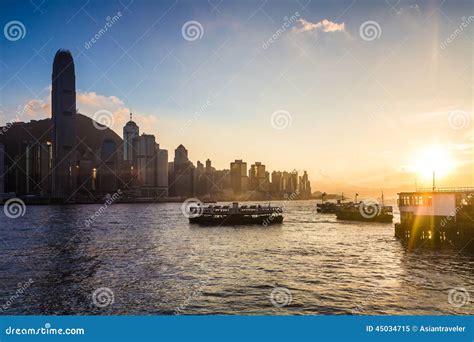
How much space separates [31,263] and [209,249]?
2198cm

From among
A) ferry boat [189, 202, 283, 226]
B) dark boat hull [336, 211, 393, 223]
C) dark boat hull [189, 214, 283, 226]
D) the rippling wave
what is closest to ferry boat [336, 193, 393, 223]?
dark boat hull [336, 211, 393, 223]

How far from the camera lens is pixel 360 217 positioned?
113 metres

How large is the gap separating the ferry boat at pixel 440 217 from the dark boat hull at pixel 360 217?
4455cm

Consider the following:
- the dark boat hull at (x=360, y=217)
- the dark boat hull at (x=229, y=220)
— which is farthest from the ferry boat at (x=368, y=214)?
the dark boat hull at (x=229, y=220)

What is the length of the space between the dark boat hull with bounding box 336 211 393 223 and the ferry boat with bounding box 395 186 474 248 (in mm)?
44551

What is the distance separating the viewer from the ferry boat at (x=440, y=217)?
52.9m

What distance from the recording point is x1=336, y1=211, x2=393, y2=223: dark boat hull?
342 ft

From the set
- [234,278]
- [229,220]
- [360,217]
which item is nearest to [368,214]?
[360,217]

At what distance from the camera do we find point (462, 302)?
2727cm

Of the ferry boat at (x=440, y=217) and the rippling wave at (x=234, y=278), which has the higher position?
the ferry boat at (x=440, y=217)

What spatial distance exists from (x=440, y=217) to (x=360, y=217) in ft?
190

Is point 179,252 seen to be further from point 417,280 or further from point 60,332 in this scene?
point 60,332

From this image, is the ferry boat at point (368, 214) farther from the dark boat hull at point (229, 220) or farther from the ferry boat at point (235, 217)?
the dark boat hull at point (229, 220)

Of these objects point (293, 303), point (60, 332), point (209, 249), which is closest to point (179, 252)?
point (209, 249)
